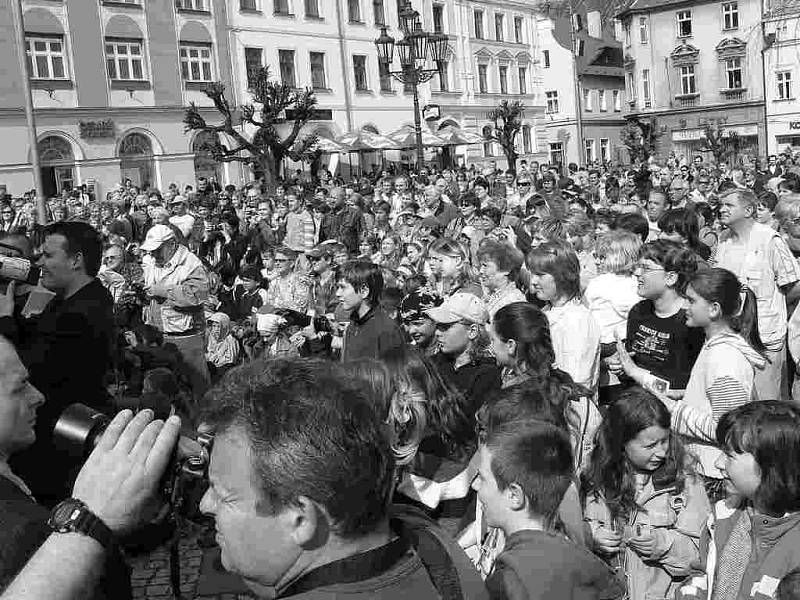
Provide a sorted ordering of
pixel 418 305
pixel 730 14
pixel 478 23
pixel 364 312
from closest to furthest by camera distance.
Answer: pixel 418 305, pixel 364 312, pixel 478 23, pixel 730 14

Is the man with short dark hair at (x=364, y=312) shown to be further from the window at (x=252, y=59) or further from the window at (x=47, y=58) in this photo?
the window at (x=252, y=59)

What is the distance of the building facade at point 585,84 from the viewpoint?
201 ft

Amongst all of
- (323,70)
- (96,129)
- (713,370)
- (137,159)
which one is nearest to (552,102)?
(323,70)

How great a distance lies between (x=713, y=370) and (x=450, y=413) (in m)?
1.45

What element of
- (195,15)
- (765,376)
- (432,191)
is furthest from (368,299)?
(195,15)

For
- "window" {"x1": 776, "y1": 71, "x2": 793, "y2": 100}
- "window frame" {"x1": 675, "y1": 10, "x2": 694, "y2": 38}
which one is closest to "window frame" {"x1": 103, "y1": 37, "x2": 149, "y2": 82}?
"window frame" {"x1": 675, "y1": 10, "x2": 694, "y2": 38}

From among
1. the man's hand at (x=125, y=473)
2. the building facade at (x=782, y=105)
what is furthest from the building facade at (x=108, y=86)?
the building facade at (x=782, y=105)

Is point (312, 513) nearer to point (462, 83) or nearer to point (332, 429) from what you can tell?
point (332, 429)

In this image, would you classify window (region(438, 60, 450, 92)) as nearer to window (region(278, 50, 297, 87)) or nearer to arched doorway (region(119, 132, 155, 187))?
window (region(278, 50, 297, 87))

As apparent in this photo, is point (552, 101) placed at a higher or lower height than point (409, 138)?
higher

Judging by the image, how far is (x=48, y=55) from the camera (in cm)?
3288

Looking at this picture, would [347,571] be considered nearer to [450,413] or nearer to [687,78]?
[450,413]

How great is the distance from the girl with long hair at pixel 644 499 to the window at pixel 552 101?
199 ft

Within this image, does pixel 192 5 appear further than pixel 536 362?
Yes
